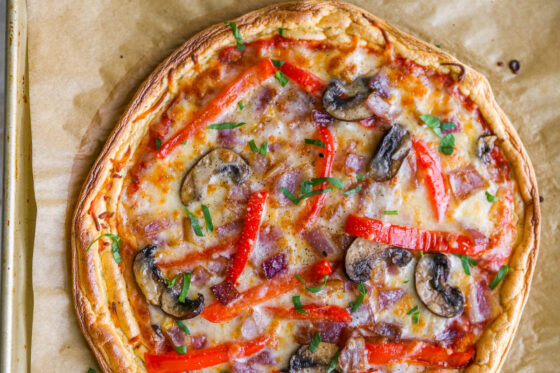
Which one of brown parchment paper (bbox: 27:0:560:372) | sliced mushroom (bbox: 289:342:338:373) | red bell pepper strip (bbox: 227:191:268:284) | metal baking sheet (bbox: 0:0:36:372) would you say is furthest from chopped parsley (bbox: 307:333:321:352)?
metal baking sheet (bbox: 0:0:36:372)

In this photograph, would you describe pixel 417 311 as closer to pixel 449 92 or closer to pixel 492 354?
pixel 492 354

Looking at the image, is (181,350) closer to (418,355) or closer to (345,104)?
(418,355)

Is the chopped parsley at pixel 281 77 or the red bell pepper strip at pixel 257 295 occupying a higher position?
the chopped parsley at pixel 281 77

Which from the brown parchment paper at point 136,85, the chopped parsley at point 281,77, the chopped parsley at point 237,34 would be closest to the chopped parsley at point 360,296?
the brown parchment paper at point 136,85

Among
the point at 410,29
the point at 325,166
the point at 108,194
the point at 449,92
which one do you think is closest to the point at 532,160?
the point at 449,92

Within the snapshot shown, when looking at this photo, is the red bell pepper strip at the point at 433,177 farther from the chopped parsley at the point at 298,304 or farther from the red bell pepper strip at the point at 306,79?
the chopped parsley at the point at 298,304

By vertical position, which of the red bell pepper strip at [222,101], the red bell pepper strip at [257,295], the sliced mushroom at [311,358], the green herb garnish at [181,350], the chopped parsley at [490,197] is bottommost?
the sliced mushroom at [311,358]

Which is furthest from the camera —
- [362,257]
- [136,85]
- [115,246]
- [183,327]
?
[136,85]

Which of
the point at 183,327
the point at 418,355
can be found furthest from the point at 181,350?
the point at 418,355
